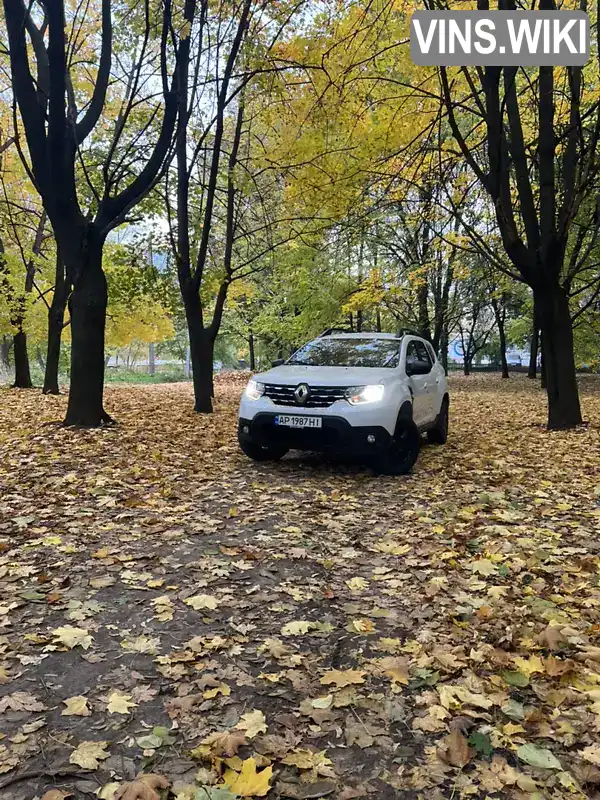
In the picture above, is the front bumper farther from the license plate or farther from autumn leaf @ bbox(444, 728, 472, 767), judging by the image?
autumn leaf @ bbox(444, 728, 472, 767)

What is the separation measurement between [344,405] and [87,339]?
568cm

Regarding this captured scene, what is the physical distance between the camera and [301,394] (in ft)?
22.9

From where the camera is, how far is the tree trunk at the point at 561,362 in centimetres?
1098

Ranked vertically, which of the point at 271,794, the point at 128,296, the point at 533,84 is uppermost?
the point at 533,84

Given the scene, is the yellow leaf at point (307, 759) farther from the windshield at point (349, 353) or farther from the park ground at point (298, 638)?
the windshield at point (349, 353)

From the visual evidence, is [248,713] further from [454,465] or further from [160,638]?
[454,465]

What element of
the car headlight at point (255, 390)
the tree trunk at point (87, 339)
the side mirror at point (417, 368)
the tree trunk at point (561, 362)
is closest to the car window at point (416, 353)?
the side mirror at point (417, 368)

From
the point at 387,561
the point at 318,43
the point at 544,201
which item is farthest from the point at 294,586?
the point at 318,43

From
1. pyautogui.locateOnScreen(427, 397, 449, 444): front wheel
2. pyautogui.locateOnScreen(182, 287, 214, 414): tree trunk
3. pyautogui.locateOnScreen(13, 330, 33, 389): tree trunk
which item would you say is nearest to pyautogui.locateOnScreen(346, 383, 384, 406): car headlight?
pyautogui.locateOnScreen(427, 397, 449, 444): front wheel

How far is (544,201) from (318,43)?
4.88 m

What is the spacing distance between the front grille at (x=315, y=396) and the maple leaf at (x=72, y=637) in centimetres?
407

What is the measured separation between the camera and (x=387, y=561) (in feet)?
14.7

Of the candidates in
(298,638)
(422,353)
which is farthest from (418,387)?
(298,638)

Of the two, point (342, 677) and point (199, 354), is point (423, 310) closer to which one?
point (199, 354)
